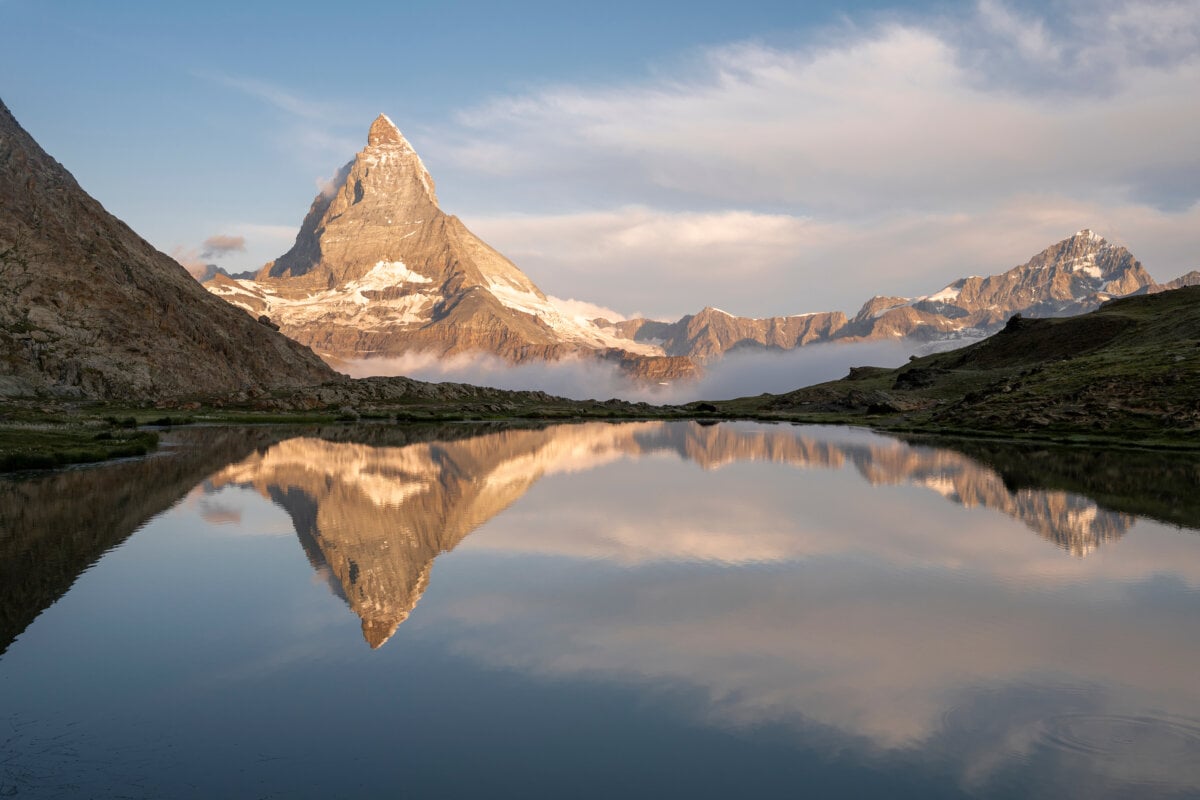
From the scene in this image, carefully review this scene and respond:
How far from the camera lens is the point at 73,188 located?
198875mm

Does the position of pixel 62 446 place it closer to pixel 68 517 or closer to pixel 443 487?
pixel 68 517

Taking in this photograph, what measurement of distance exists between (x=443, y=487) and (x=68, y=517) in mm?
18403

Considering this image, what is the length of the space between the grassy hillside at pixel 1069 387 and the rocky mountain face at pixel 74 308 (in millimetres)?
123570

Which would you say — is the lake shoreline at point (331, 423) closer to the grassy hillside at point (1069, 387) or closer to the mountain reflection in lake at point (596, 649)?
the grassy hillside at point (1069, 387)

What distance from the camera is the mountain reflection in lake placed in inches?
498

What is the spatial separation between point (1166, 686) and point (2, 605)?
89.3 feet

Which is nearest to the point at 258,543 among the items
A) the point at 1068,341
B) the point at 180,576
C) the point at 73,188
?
the point at 180,576

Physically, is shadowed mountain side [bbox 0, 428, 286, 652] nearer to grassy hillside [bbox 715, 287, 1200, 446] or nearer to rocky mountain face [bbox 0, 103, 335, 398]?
grassy hillside [bbox 715, 287, 1200, 446]

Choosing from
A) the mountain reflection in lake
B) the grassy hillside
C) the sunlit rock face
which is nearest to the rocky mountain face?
the sunlit rock face

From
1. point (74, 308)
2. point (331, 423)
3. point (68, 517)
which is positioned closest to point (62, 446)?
point (68, 517)

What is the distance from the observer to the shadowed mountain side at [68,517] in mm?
A: 22703

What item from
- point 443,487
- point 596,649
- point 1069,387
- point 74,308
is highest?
point 74,308

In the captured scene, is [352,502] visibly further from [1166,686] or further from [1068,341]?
[1068,341]

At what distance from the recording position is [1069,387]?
344ft
